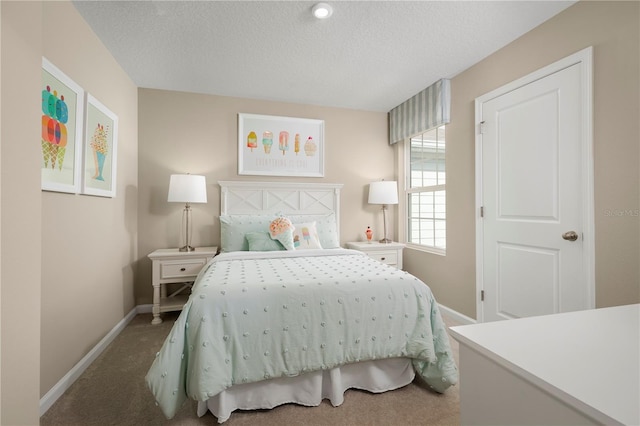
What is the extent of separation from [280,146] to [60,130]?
223 centimetres

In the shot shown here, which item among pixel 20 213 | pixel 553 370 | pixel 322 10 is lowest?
pixel 553 370

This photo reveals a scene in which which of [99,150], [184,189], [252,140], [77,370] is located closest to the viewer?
[77,370]

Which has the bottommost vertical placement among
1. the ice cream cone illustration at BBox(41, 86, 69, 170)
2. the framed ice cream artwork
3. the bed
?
the bed

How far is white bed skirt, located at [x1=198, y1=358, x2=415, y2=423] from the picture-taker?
163 centimetres

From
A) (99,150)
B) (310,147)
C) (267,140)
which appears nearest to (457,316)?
(310,147)

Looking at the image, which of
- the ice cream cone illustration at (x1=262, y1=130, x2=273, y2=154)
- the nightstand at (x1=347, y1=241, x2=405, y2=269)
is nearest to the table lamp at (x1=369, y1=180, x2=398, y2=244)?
the nightstand at (x1=347, y1=241, x2=405, y2=269)

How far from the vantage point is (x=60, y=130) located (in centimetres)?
184

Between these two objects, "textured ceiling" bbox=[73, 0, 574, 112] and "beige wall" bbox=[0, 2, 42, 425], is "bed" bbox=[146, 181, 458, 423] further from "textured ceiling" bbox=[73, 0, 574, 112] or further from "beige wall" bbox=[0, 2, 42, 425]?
"textured ceiling" bbox=[73, 0, 574, 112]

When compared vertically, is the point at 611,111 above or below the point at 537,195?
above

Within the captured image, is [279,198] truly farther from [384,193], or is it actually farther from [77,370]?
[77,370]

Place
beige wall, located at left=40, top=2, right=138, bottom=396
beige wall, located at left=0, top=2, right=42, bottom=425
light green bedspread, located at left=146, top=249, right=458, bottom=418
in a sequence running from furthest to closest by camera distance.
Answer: beige wall, located at left=40, top=2, right=138, bottom=396 → light green bedspread, located at left=146, top=249, right=458, bottom=418 → beige wall, located at left=0, top=2, right=42, bottom=425

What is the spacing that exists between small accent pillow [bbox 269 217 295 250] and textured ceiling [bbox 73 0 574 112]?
1.53 m

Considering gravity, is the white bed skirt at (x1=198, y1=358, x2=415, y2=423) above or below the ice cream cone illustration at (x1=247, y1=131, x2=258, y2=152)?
below

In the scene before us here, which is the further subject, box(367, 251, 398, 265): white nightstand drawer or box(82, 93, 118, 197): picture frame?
box(367, 251, 398, 265): white nightstand drawer
